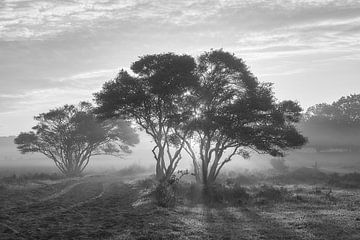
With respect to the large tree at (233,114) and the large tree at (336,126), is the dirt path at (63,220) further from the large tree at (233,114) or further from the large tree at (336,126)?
the large tree at (336,126)

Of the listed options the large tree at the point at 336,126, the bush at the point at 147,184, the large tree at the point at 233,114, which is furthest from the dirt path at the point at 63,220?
the large tree at the point at 336,126

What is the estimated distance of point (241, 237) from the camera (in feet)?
48.9

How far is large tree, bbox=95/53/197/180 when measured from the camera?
136ft

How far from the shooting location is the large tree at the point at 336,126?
386ft

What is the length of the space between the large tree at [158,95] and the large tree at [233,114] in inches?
63.0

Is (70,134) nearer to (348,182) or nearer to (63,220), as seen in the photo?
(348,182)

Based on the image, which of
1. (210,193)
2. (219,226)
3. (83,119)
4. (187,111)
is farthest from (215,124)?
(83,119)

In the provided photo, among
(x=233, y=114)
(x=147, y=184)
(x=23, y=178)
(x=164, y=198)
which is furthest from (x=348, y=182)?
(x=23, y=178)

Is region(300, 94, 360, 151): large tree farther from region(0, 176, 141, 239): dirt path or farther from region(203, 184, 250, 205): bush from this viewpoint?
region(0, 176, 141, 239): dirt path

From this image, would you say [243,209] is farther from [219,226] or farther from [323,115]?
[323,115]

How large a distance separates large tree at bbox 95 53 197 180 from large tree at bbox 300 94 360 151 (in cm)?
8705

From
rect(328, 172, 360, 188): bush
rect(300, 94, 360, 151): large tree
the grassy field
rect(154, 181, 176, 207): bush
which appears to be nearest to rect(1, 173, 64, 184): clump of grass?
the grassy field

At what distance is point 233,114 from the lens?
38312 mm

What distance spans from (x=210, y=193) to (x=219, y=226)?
470 inches
